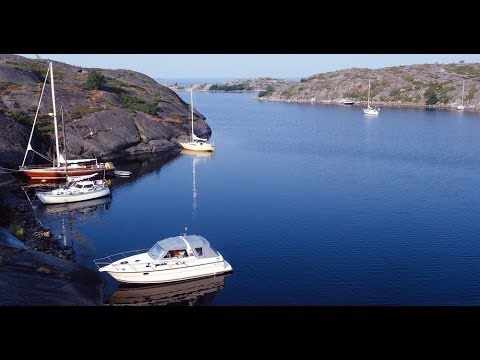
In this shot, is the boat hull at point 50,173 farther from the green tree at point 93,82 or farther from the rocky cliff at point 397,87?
the rocky cliff at point 397,87

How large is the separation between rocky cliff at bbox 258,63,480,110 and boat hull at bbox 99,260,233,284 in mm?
130167

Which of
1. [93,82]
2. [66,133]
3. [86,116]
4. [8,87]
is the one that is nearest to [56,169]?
[66,133]

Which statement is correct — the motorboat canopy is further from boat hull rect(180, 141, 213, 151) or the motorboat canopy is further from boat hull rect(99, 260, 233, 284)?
boat hull rect(180, 141, 213, 151)

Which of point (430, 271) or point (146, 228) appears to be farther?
point (146, 228)

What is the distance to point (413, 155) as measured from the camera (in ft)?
222

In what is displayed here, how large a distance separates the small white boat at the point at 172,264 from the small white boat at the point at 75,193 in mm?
16866

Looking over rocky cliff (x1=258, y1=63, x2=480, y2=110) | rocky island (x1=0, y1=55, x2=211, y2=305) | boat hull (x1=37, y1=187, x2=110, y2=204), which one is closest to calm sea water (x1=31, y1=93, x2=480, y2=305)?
boat hull (x1=37, y1=187, x2=110, y2=204)

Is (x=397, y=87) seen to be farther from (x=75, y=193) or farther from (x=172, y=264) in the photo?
(x=172, y=264)

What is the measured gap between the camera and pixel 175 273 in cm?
2781

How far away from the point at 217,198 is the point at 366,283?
20.9 meters

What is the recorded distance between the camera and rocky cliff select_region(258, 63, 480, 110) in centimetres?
14762
